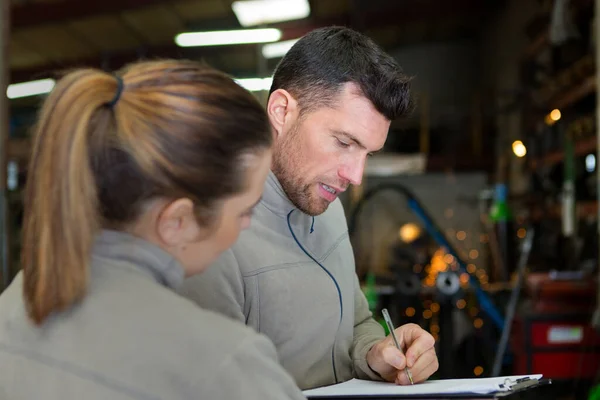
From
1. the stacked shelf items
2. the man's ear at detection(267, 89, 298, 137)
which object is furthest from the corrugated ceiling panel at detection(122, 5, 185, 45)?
the man's ear at detection(267, 89, 298, 137)

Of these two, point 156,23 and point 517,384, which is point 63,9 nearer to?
point 156,23

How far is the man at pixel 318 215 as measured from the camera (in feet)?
4.74

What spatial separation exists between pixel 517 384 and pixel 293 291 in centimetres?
49

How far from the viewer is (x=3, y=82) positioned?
421cm

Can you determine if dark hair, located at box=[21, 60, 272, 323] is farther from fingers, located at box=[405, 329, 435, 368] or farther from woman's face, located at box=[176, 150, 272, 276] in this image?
fingers, located at box=[405, 329, 435, 368]

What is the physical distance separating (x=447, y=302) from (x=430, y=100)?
33.3ft

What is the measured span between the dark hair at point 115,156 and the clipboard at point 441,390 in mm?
440

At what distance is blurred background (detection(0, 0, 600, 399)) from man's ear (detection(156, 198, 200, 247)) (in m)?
0.28

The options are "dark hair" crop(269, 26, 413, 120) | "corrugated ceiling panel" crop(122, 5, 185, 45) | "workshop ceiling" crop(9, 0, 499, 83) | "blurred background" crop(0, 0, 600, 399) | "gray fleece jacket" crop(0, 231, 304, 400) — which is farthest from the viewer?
"corrugated ceiling panel" crop(122, 5, 185, 45)

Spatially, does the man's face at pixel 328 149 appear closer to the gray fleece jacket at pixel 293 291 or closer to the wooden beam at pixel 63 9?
the gray fleece jacket at pixel 293 291

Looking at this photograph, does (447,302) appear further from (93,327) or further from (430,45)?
(430,45)

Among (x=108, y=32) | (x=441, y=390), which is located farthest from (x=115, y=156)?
(x=108, y=32)

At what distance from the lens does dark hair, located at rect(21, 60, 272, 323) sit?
844 mm

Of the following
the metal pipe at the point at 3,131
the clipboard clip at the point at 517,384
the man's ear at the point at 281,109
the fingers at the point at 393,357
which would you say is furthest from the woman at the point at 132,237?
the metal pipe at the point at 3,131
